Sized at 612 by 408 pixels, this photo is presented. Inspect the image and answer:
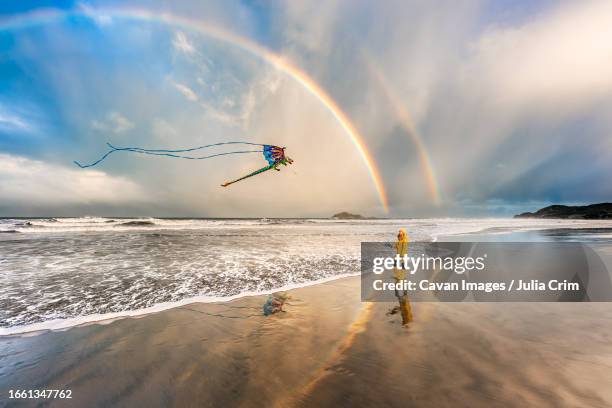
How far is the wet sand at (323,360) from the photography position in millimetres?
3590

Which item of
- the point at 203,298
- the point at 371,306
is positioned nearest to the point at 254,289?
the point at 203,298

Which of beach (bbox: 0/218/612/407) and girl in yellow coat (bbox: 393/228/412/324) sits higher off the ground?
girl in yellow coat (bbox: 393/228/412/324)

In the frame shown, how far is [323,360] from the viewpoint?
4484 mm

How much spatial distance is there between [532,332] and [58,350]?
9381mm

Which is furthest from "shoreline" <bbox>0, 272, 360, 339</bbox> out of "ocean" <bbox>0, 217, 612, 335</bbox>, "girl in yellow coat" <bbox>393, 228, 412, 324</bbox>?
"girl in yellow coat" <bbox>393, 228, 412, 324</bbox>

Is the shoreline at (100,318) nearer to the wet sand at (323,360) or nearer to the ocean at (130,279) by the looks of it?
the ocean at (130,279)

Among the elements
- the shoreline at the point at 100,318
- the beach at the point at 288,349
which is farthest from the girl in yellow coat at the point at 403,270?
the shoreline at the point at 100,318

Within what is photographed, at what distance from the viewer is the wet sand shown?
3.59 metres

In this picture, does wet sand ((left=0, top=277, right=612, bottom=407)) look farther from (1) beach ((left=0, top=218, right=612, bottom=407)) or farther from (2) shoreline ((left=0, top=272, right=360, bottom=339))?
(2) shoreline ((left=0, top=272, right=360, bottom=339))

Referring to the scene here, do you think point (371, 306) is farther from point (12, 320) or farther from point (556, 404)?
point (12, 320)

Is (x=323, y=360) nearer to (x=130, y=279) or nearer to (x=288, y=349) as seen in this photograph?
(x=288, y=349)

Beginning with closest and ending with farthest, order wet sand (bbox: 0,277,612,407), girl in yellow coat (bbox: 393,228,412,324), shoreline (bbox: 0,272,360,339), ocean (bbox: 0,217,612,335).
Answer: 1. wet sand (bbox: 0,277,612,407)
2. shoreline (bbox: 0,272,360,339)
3. girl in yellow coat (bbox: 393,228,412,324)
4. ocean (bbox: 0,217,612,335)

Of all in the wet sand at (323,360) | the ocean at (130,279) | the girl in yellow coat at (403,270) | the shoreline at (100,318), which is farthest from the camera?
the ocean at (130,279)

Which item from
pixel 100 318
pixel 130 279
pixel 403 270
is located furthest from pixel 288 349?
pixel 130 279
